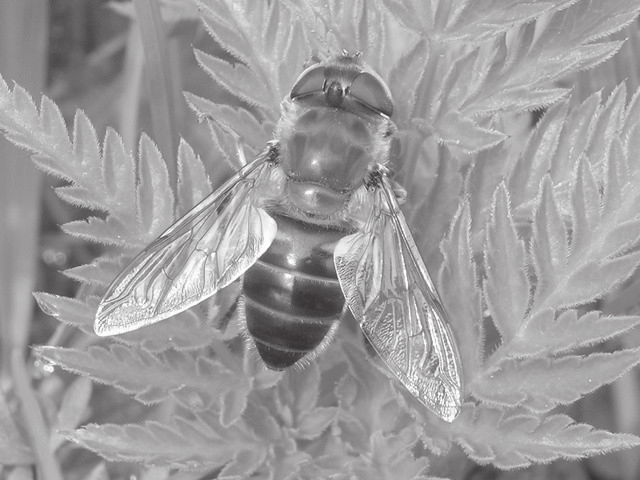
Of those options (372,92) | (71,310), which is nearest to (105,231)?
(71,310)

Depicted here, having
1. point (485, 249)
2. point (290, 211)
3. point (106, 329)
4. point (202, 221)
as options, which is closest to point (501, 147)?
point (485, 249)

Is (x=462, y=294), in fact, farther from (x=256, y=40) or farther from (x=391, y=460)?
(x=256, y=40)

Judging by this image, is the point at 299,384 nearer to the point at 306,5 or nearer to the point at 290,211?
the point at 290,211

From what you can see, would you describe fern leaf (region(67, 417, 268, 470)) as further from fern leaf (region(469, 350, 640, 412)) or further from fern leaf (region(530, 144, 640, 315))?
fern leaf (region(530, 144, 640, 315))

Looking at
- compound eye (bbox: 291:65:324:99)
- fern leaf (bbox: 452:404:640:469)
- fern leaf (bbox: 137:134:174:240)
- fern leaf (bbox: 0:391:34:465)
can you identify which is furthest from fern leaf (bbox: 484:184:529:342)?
fern leaf (bbox: 0:391:34:465)

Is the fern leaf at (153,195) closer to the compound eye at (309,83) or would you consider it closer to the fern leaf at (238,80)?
the fern leaf at (238,80)

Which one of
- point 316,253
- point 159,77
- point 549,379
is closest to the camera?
point 549,379
